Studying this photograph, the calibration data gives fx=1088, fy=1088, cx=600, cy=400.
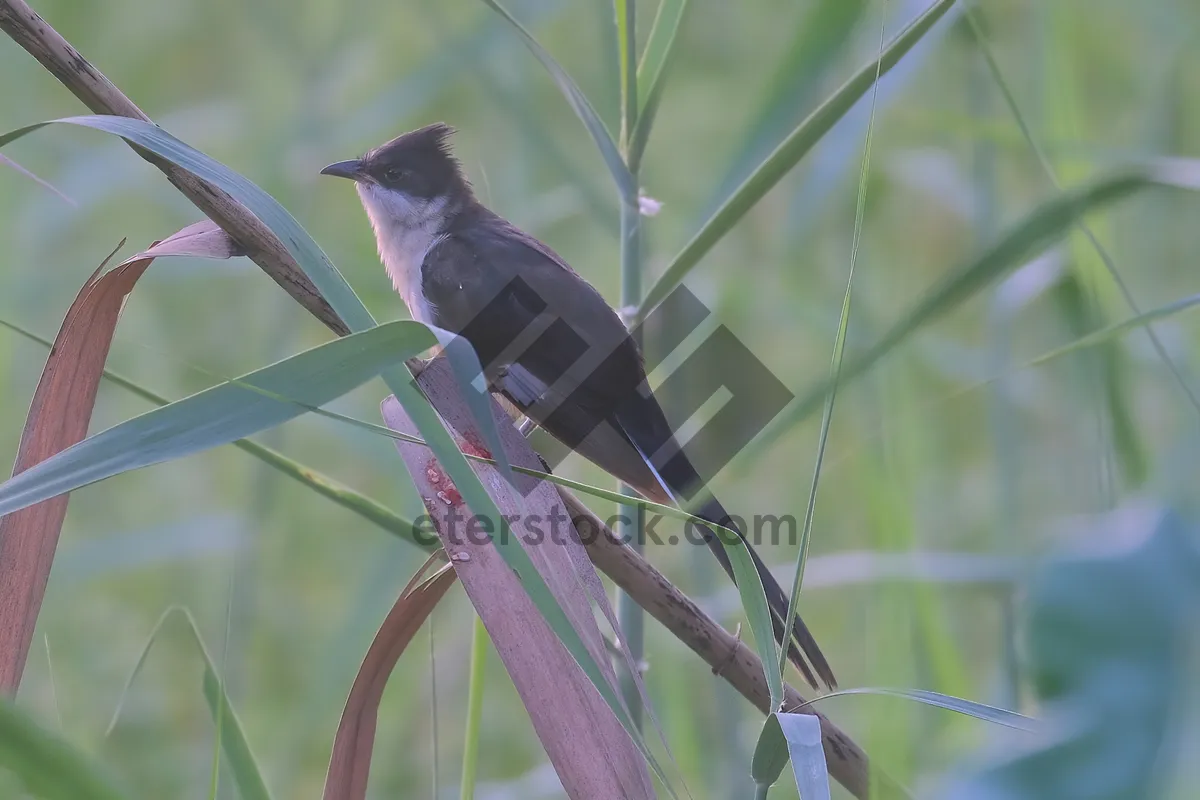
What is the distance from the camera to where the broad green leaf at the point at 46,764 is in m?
0.86

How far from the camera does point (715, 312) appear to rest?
2.67m

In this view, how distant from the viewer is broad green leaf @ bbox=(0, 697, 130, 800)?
0.86m

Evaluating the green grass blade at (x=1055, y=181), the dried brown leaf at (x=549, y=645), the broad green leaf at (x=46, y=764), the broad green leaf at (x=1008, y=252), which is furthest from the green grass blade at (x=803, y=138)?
the broad green leaf at (x=46, y=764)

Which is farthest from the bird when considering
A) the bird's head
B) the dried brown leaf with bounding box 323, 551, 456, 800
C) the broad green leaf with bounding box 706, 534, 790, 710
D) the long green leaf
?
the long green leaf

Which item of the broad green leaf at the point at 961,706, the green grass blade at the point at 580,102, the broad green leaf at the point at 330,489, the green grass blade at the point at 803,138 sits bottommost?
the broad green leaf at the point at 961,706

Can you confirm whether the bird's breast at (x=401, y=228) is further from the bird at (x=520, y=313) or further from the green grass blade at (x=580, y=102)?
the green grass blade at (x=580, y=102)

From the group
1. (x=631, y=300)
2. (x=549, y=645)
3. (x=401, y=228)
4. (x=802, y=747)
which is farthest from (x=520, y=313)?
(x=802, y=747)

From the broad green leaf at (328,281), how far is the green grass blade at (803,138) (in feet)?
1.99

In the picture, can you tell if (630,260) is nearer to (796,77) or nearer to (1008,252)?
(796,77)

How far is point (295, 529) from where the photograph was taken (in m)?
3.83

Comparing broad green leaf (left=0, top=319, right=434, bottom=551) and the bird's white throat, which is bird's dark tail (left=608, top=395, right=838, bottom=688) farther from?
the bird's white throat

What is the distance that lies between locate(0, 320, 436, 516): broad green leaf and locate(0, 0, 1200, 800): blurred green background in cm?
51

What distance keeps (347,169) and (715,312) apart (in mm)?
1103

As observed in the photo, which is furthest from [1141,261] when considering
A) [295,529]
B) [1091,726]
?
[1091,726]
